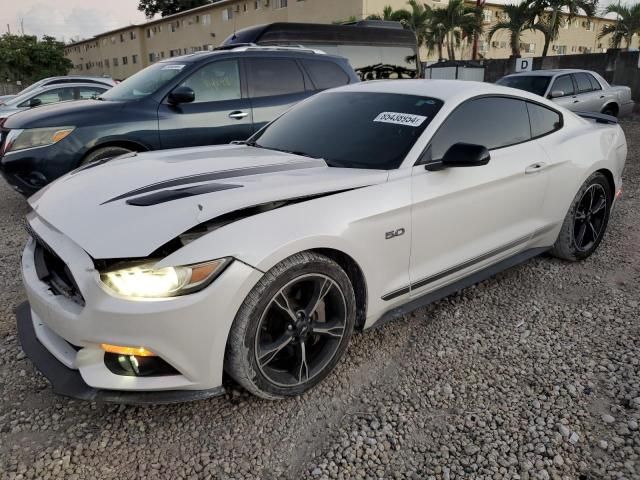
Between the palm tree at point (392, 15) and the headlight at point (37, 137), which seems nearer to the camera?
the headlight at point (37, 137)

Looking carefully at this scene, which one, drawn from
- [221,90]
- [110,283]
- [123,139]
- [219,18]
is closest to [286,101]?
[221,90]

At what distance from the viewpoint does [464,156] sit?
2.70 metres

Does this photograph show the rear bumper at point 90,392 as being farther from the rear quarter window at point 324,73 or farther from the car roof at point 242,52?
the rear quarter window at point 324,73

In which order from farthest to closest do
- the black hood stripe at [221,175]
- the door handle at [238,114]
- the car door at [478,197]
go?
the door handle at [238,114] < the car door at [478,197] < the black hood stripe at [221,175]

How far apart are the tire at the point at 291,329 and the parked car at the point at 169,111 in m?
3.53

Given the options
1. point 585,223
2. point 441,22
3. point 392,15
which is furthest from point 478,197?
point 441,22

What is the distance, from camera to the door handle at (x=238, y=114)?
222 inches

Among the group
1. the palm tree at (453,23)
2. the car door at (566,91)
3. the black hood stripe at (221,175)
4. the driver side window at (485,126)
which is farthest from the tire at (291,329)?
the palm tree at (453,23)

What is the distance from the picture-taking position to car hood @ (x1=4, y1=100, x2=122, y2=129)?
4.86 metres

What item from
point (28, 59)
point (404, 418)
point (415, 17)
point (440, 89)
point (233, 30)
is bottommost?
point (404, 418)

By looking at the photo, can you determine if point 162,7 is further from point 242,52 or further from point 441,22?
point 242,52

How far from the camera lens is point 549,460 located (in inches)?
82.0

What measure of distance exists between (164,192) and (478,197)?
1.89 m

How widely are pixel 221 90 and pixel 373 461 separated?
15.4ft
